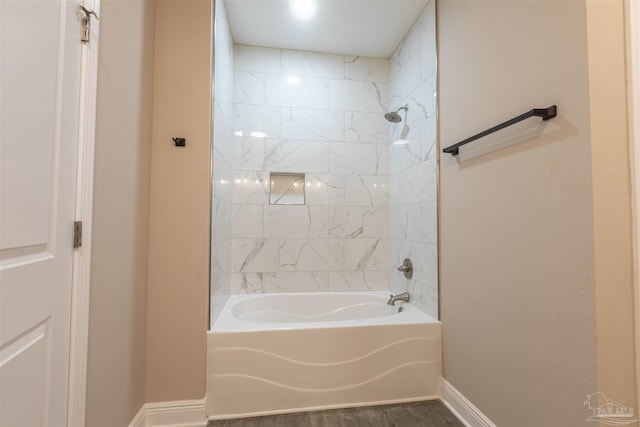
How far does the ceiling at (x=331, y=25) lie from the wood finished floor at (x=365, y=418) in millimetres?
2720

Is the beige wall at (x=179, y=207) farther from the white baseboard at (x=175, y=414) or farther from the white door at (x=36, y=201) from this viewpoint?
the white door at (x=36, y=201)

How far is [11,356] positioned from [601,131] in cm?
187

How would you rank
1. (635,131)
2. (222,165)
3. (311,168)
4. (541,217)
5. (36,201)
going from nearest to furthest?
(36,201) → (635,131) → (541,217) → (222,165) → (311,168)

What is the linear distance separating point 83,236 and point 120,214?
0.25 m

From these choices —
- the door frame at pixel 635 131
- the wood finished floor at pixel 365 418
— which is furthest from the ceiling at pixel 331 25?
the wood finished floor at pixel 365 418

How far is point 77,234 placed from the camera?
0.98 metres

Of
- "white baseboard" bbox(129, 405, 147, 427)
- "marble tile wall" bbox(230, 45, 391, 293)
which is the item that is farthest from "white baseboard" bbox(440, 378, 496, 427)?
"white baseboard" bbox(129, 405, 147, 427)

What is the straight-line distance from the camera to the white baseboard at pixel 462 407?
4.69ft

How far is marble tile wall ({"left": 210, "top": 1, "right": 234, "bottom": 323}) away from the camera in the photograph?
175 centimetres

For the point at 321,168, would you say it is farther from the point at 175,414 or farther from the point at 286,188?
the point at 175,414

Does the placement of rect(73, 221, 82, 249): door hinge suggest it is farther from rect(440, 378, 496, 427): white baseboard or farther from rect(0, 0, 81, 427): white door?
rect(440, 378, 496, 427): white baseboard

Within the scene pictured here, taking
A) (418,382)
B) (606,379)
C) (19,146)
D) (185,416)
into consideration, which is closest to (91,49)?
(19,146)

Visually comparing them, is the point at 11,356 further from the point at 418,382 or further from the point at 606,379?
the point at 418,382

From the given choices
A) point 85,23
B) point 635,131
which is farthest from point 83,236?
point 635,131
